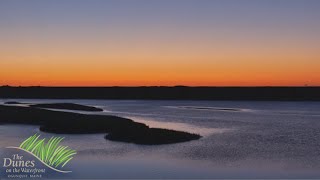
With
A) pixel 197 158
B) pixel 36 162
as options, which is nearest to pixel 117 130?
pixel 197 158

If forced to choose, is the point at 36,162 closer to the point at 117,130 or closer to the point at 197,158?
the point at 197,158

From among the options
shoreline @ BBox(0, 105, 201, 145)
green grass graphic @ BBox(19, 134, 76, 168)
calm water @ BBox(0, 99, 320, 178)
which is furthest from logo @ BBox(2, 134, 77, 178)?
shoreline @ BBox(0, 105, 201, 145)

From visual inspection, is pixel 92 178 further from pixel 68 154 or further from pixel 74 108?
pixel 74 108

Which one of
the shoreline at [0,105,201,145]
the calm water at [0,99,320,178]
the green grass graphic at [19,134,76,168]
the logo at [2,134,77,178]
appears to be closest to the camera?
the logo at [2,134,77,178]

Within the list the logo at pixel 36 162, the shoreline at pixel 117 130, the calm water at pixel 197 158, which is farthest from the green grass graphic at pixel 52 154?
the shoreline at pixel 117 130

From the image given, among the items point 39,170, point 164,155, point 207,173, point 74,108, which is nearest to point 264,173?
point 207,173

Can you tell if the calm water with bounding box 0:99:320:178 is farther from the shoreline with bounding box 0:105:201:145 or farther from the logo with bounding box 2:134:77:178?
the shoreline with bounding box 0:105:201:145

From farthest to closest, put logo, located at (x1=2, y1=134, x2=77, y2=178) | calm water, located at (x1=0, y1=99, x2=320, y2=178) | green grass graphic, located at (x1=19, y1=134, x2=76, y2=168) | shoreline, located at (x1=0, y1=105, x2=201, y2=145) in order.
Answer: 1. shoreline, located at (x1=0, y1=105, x2=201, y2=145)
2. green grass graphic, located at (x1=19, y1=134, x2=76, y2=168)
3. calm water, located at (x1=0, y1=99, x2=320, y2=178)
4. logo, located at (x1=2, y1=134, x2=77, y2=178)

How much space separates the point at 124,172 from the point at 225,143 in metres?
14.1

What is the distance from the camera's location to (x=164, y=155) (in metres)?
28.3

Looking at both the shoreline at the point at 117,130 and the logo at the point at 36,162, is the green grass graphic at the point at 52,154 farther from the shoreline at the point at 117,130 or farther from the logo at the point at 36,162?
the shoreline at the point at 117,130

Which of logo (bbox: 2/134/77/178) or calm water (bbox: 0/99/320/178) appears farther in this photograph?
calm water (bbox: 0/99/320/178)

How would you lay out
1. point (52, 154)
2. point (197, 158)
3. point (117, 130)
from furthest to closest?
point (117, 130) < point (197, 158) < point (52, 154)

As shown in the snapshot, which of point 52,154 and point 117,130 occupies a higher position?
point 117,130
